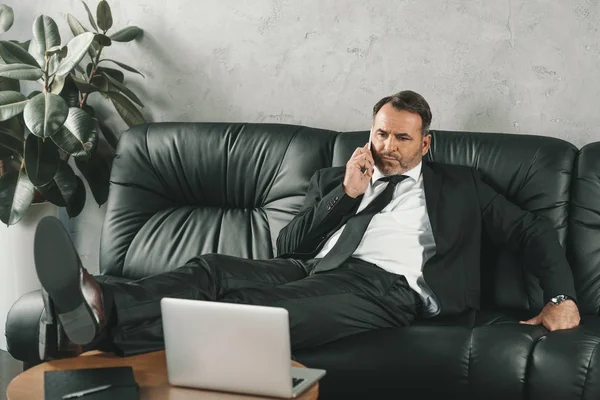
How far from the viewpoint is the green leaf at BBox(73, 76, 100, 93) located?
330 centimetres

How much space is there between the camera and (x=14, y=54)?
314 cm

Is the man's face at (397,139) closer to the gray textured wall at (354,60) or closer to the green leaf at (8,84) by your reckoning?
the gray textured wall at (354,60)

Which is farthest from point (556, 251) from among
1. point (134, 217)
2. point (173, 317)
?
point (134, 217)

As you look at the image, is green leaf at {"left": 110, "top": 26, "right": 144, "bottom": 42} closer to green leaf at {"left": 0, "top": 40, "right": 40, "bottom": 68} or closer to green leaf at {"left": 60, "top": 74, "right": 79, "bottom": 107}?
green leaf at {"left": 60, "top": 74, "right": 79, "bottom": 107}

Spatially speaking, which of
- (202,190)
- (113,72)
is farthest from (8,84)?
(202,190)

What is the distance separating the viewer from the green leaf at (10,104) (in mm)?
3096

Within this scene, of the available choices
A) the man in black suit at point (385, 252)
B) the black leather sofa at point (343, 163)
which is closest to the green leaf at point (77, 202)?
the black leather sofa at point (343, 163)

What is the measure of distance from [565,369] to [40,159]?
1.89 m

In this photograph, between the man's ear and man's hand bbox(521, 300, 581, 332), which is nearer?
man's hand bbox(521, 300, 581, 332)

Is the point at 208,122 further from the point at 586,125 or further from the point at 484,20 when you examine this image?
the point at 586,125

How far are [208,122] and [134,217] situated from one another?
44cm

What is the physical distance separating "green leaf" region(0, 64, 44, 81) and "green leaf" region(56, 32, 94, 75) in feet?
0.24

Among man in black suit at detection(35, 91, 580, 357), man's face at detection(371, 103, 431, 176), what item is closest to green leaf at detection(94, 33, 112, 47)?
man in black suit at detection(35, 91, 580, 357)

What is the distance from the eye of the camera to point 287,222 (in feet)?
9.50
